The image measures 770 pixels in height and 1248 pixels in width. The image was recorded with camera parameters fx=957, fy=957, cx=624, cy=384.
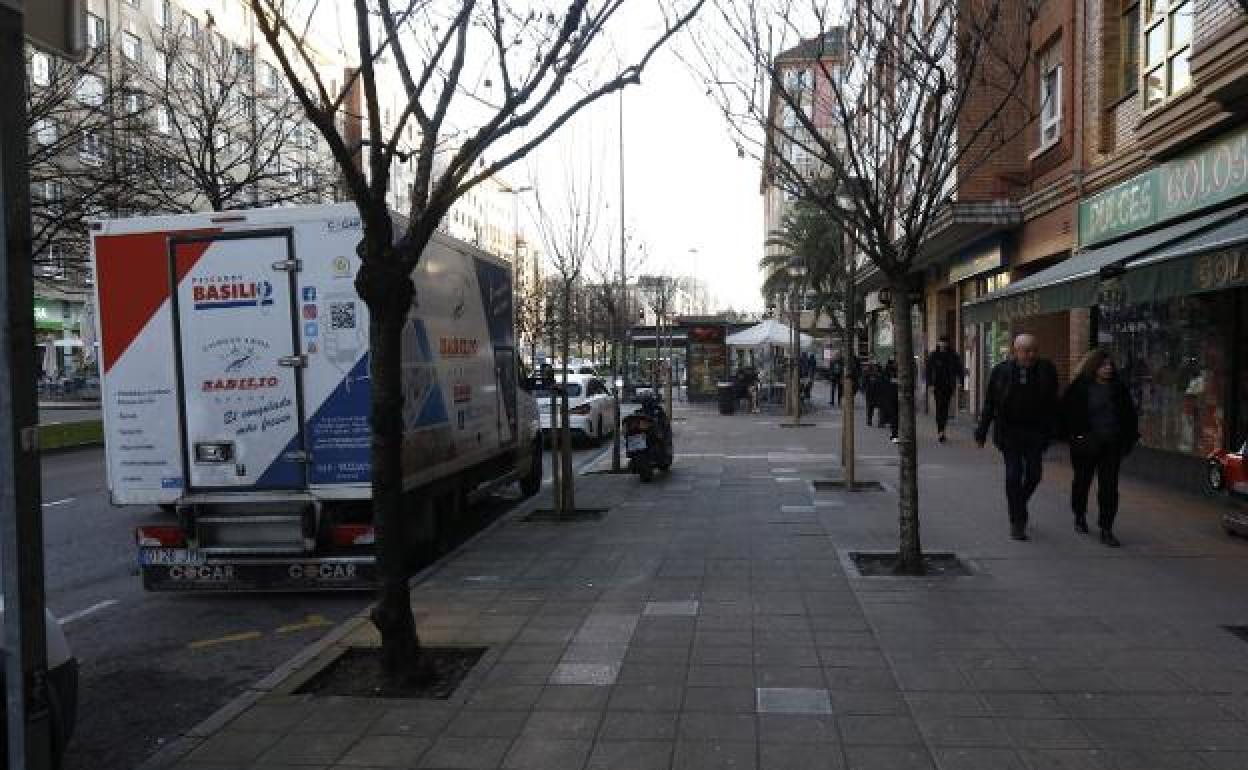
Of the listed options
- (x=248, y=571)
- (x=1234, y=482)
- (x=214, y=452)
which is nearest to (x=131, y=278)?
(x=214, y=452)

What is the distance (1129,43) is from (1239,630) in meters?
10.2

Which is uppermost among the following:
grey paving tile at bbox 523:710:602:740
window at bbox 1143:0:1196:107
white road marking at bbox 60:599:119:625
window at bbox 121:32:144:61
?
window at bbox 121:32:144:61

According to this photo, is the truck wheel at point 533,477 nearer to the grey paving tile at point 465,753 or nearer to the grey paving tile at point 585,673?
the grey paving tile at point 585,673

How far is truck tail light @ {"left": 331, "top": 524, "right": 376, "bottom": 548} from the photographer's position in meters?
6.89

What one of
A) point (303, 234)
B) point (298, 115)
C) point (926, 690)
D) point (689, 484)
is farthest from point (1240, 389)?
point (298, 115)

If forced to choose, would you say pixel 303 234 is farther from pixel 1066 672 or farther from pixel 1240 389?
pixel 1240 389

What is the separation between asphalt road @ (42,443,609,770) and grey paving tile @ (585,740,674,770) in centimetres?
213

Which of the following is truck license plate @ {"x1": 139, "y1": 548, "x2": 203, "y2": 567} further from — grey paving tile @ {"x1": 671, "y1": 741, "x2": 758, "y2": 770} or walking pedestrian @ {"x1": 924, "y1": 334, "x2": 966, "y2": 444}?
walking pedestrian @ {"x1": 924, "y1": 334, "x2": 966, "y2": 444}

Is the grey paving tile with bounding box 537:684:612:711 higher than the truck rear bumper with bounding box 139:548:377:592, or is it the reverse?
the truck rear bumper with bounding box 139:548:377:592

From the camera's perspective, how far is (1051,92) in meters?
15.7

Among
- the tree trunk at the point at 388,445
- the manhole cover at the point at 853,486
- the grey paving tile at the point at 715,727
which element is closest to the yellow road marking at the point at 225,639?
the tree trunk at the point at 388,445

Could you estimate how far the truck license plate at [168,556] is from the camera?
273 inches

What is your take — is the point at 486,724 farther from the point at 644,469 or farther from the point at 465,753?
the point at 644,469

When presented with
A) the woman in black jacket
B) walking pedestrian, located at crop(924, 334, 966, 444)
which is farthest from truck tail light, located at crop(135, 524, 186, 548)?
walking pedestrian, located at crop(924, 334, 966, 444)
